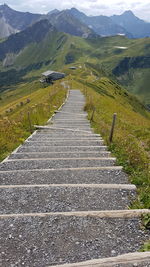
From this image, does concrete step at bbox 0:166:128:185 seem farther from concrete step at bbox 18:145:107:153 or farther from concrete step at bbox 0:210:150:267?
concrete step at bbox 18:145:107:153

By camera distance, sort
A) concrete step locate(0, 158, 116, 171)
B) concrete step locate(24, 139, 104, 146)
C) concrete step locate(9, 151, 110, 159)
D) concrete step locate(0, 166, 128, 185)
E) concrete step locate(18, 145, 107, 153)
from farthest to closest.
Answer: concrete step locate(24, 139, 104, 146) < concrete step locate(18, 145, 107, 153) < concrete step locate(9, 151, 110, 159) < concrete step locate(0, 158, 116, 171) < concrete step locate(0, 166, 128, 185)

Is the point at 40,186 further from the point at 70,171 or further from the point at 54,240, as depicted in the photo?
the point at 54,240

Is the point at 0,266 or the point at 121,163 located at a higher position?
the point at 121,163

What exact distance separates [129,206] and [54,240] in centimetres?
268

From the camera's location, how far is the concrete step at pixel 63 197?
714 cm

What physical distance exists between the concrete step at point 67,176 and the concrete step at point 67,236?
2.48 meters

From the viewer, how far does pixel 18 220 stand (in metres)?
6.30

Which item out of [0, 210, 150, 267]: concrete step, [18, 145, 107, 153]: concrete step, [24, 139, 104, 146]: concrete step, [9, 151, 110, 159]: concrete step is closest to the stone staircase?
[0, 210, 150, 267]: concrete step

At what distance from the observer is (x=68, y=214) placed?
20.9ft

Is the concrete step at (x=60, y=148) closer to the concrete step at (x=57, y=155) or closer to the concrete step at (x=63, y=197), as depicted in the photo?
the concrete step at (x=57, y=155)

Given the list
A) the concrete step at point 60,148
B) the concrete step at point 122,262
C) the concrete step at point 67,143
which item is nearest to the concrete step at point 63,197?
the concrete step at point 122,262

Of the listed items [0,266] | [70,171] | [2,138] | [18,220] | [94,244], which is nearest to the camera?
[0,266]

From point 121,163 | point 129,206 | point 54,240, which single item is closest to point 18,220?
point 54,240

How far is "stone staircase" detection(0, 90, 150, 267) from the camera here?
5223mm
